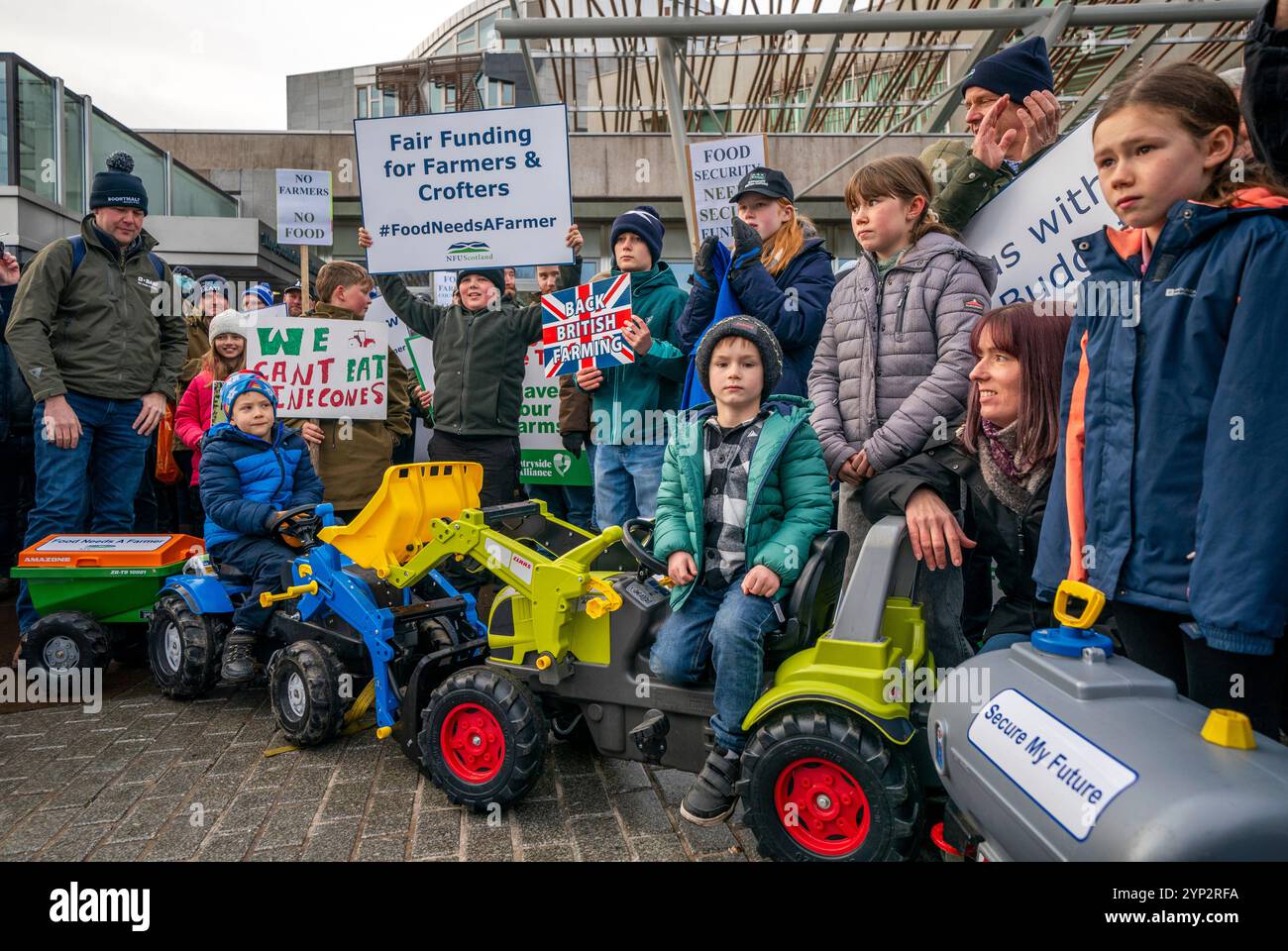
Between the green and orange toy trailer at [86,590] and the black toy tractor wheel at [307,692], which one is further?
the green and orange toy trailer at [86,590]

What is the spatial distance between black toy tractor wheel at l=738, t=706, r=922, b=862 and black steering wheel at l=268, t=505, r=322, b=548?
8.21 ft

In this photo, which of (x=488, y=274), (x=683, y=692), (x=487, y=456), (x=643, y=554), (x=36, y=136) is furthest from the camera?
(x=36, y=136)

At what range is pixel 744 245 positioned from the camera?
3.70 meters

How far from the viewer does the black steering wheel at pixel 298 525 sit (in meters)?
4.10

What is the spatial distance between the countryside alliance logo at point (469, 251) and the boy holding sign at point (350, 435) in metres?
0.79

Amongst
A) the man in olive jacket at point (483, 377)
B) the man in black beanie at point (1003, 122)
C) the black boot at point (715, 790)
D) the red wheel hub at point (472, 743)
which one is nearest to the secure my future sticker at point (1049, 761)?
the black boot at point (715, 790)

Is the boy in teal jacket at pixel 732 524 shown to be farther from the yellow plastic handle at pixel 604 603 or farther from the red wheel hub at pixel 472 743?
the red wheel hub at pixel 472 743

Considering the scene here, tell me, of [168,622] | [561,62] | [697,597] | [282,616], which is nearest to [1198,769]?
[697,597]

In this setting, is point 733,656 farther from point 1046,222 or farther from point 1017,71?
point 1017,71

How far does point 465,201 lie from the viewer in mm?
5516

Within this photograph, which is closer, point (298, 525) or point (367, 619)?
point (367, 619)

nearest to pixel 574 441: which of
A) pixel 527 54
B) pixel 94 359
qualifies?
pixel 94 359

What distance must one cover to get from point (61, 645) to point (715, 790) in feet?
12.7

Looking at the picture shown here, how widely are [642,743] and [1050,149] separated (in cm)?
260
